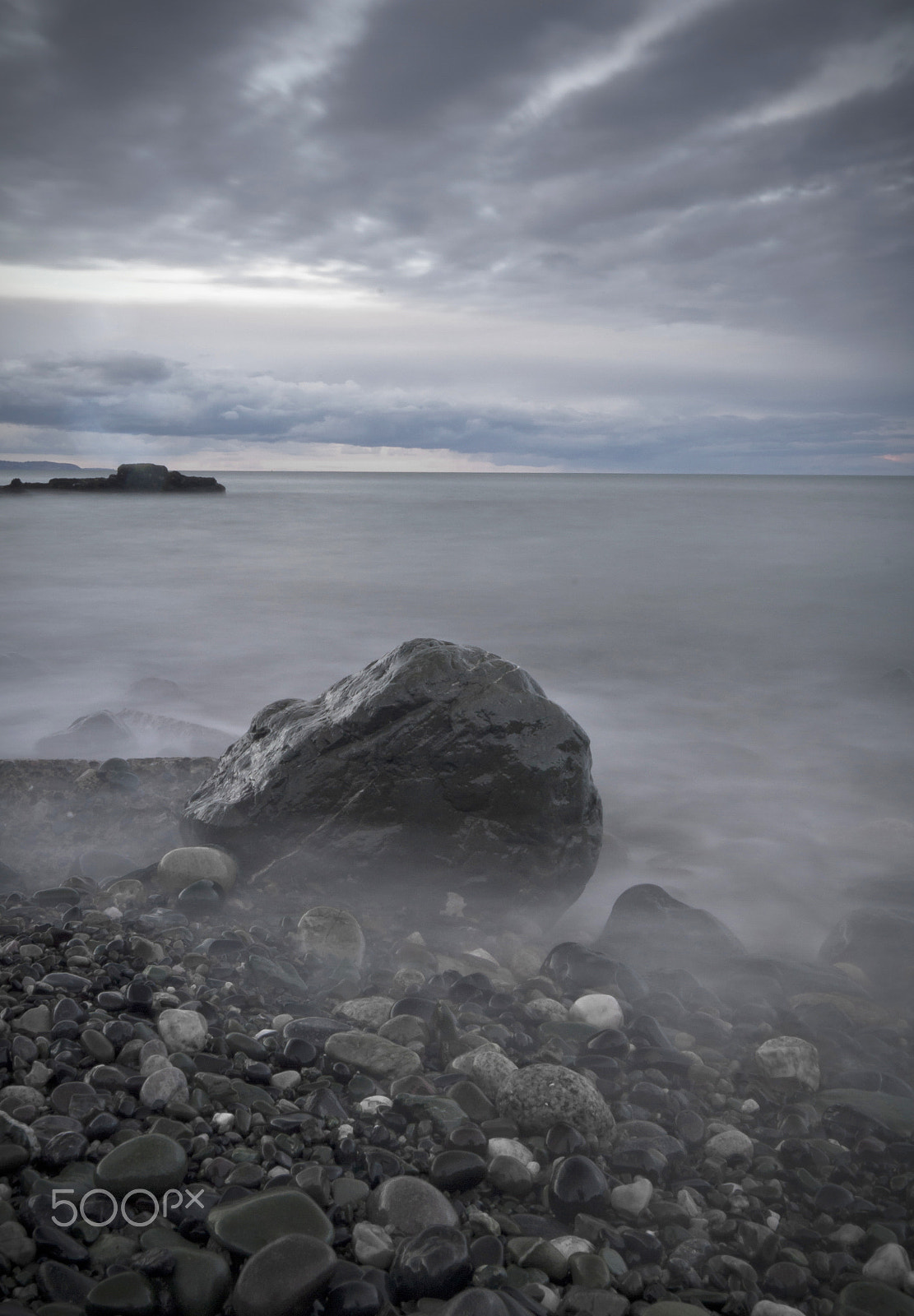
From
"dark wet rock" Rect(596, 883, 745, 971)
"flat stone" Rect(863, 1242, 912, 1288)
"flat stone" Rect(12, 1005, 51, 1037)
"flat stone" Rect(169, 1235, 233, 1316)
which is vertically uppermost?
"flat stone" Rect(12, 1005, 51, 1037)

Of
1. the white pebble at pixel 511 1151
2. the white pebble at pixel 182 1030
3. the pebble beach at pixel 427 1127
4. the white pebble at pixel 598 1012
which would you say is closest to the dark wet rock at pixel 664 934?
the pebble beach at pixel 427 1127

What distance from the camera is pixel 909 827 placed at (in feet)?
19.5

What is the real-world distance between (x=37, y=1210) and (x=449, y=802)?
8.69ft

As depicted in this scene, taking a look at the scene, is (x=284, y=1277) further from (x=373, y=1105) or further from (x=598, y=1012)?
(x=598, y=1012)

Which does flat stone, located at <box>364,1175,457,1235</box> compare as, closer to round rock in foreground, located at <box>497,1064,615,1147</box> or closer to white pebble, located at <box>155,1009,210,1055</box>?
round rock in foreground, located at <box>497,1064,615,1147</box>

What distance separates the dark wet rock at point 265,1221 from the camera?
1.97 meters

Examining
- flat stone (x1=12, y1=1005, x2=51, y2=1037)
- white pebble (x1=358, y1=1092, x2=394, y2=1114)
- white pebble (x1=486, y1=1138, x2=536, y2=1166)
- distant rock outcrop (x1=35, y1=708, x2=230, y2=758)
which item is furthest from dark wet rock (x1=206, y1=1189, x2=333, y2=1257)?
distant rock outcrop (x1=35, y1=708, x2=230, y2=758)

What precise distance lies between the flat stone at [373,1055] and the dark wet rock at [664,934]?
160 cm

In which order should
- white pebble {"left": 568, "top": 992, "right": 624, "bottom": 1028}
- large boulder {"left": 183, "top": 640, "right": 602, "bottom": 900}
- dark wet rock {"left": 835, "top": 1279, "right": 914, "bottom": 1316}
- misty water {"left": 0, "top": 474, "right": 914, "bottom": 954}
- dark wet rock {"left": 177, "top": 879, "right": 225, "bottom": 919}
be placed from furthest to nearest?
misty water {"left": 0, "top": 474, "right": 914, "bottom": 954} < large boulder {"left": 183, "top": 640, "right": 602, "bottom": 900} < dark wet rock {"left": 177, "top": 879, "right": 225, "bottom": 919} < white pebble {"left": 568, "top": 992, "right": 624, "bottom": 1028} < dark wet rock {"left": 835, "top": 1279, "right": 914, "bottom": 1316}

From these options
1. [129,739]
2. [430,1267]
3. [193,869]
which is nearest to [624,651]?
[129,739]

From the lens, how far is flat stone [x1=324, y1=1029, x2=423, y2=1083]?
9.09 feet

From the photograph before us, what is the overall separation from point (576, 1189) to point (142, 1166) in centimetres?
116

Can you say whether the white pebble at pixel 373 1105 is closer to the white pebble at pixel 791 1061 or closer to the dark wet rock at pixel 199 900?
the white pebble at pixel 791 1061

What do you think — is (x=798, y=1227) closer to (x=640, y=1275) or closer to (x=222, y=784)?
(x=640, y=1275)
